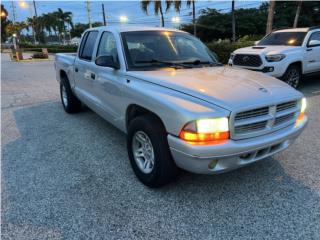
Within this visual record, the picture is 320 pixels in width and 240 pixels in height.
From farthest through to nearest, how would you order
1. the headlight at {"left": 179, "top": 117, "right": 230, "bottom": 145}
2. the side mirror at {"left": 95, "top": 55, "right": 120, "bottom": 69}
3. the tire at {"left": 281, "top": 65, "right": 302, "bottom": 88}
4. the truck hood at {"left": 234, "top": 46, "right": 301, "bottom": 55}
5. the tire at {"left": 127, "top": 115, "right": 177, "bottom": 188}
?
the tire at {"left": 281, "top": 65, "right": 302, "bottom": 88}, the truck hood at {"left": 234, "top": 46, "right": 301, "bottom": 55}, the side mirror at {"left": 95, "top": 55, "right": 120, "bottom": 69}, the tire at {"left": 127, "top": 115, "right": 177, "bottom": 188}, the headlight at {"left": 179, "top": 117, "right": 230, "bottom": 145}

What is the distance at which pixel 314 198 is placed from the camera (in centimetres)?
293

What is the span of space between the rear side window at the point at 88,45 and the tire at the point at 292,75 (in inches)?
206

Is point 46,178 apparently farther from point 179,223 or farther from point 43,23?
point 43,23

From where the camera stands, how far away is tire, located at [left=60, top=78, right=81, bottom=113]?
5938mm

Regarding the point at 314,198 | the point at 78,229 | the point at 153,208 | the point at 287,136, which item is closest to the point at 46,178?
the point at 78,229

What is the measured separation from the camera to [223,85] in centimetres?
295

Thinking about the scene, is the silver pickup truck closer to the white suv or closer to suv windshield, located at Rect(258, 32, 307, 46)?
the white suv

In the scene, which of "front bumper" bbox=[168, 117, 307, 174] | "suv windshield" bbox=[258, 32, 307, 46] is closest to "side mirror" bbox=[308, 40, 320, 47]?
"suv windshield" bbox=[258, 32, 307, 46]

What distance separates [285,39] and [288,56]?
1.28 m

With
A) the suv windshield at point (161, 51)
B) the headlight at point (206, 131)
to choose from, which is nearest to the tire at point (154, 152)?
the headlight at point (206, 131)

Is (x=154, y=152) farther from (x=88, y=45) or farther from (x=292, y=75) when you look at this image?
(x=292, y=75)

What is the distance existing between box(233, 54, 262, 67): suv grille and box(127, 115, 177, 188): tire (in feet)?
18.2

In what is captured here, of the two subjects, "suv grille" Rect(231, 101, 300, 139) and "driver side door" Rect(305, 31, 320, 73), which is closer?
"suv grille" Rect(231, 101, 300, 139)

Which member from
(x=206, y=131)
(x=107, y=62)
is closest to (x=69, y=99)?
(x=107, y=62)
